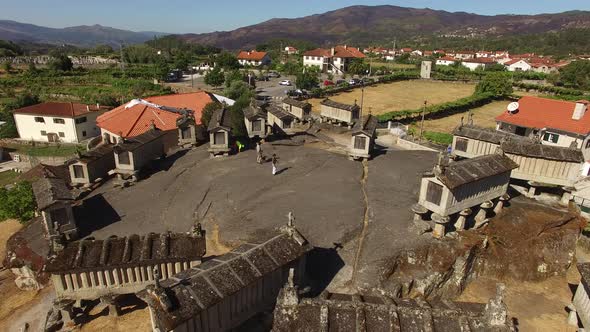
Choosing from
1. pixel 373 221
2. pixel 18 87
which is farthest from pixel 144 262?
pixel 18 87

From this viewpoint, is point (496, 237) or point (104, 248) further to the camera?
point (496, 237)

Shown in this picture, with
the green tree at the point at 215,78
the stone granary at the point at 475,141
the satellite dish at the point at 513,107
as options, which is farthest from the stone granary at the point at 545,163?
the green tree at the point at 215,78

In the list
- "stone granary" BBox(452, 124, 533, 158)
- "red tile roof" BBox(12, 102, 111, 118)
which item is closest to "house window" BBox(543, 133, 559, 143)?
"stone granary" BBox(452, 124, 533, 158)

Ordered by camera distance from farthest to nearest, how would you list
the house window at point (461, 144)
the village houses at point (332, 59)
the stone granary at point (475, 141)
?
1. the village houses at point (332, 59)
2. the house window at point (461, 144)
3. the stone granary at point (475, 141)

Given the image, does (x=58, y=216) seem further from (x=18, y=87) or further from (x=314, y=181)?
(x=18, y=87)

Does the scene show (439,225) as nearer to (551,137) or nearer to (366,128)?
(366,128)

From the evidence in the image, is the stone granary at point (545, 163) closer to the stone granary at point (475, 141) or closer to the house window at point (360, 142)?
the stone granary at point (475, 141)
